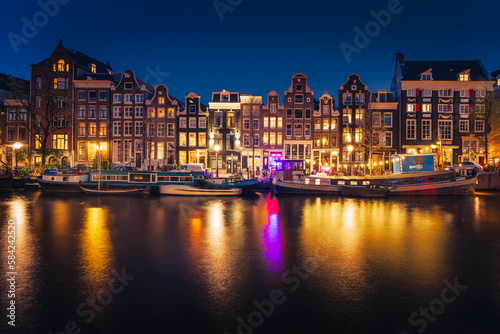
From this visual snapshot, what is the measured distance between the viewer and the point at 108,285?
29.6 ft

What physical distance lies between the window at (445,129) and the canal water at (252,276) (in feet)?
140

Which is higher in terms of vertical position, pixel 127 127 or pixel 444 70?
pixel 444 70

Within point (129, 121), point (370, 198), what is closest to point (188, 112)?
point (129, 121)

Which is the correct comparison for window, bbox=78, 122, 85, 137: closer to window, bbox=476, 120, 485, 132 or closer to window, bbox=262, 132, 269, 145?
window, bbox=262, 132, 269, 145

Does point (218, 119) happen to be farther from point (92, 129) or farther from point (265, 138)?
point (92, 129)

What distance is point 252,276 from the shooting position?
979 cm

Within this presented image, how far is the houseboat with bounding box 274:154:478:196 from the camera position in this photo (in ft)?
113

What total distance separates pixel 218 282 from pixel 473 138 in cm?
6292

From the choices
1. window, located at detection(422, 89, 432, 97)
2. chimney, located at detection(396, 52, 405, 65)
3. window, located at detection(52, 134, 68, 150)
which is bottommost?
window, located at detection(52, 134, 68, 150)

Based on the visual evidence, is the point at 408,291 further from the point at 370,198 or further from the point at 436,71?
the point at 436,71

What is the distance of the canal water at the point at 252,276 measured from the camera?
711 centimetres

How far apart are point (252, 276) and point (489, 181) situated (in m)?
47.0

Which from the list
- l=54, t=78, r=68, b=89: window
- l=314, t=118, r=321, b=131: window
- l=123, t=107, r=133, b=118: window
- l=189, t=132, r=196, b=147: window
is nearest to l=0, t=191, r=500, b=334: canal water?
l=189, t=132, r=196, b=147: window

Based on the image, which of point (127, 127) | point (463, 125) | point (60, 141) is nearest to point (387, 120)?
point (463, 125)
